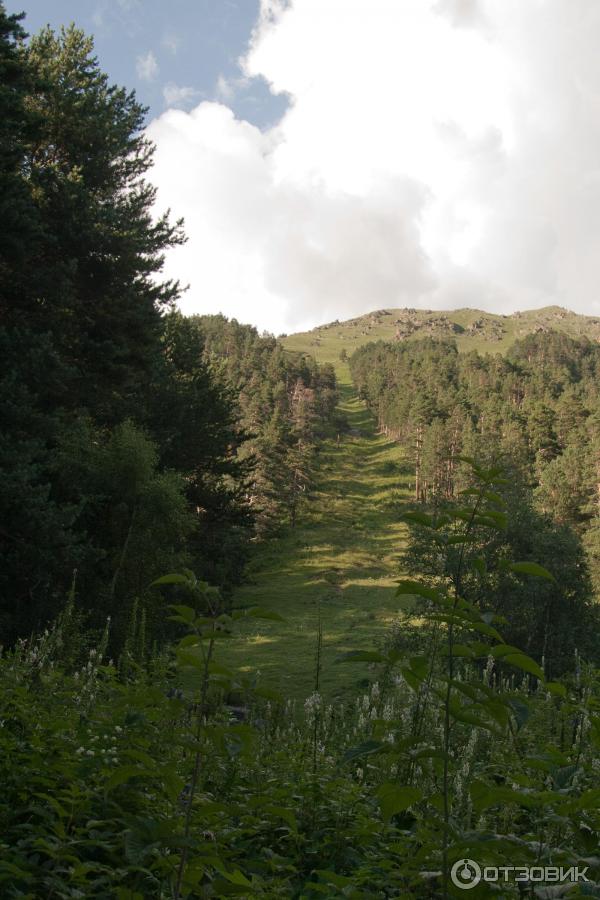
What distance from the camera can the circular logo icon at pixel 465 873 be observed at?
6.56ft

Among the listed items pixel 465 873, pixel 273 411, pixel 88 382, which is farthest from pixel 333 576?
pixel 465 873

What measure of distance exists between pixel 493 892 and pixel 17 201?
1705cm

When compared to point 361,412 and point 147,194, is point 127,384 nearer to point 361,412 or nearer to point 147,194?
point 147,194

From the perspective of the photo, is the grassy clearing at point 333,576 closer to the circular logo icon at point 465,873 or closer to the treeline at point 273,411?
the treeline at point 273,411

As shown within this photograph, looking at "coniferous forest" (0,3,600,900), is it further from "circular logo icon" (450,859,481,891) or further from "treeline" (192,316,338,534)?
"treeline" (192,316,338,534)

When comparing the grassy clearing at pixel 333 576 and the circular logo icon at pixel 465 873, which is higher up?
the circular logo icon at pixel 465 873

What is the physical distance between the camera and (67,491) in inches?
763

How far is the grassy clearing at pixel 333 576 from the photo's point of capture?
3206cm

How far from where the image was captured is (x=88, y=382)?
2091cm

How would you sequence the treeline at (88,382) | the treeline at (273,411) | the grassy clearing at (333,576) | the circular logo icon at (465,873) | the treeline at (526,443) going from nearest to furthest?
the circular logo icon at (465,873)
the treeline at (88,382)
the grassy clearing at (333,576)
the treeline at (526,443)
the treeline at (273,411)

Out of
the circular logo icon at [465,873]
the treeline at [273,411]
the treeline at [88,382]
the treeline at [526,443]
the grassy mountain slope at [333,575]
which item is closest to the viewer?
the circular logo icon at [465,873]

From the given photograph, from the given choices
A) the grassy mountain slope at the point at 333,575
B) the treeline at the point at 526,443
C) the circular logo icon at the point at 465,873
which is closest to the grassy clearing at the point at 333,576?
the grassy mountain slope at the point at 333,575

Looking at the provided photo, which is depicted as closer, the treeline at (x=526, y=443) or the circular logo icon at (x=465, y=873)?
the circular logo icon at (x=465, y=873)

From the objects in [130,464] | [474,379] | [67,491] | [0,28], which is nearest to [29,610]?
[67,491]
